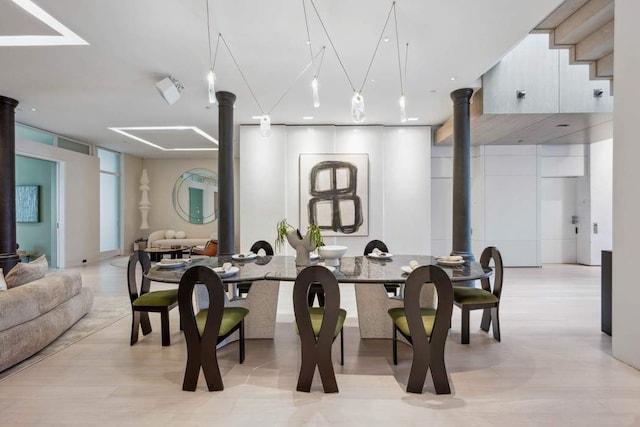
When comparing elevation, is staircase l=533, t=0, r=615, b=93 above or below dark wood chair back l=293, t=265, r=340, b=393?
above

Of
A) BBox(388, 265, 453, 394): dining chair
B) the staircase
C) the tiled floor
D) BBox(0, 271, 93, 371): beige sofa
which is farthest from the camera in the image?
the staircase

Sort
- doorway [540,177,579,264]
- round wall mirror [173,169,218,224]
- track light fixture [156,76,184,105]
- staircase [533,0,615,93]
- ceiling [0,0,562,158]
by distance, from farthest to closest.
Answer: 1. round wall mirror [173,169,218,224]
2. doorway [540,177,579,264]
3. track light fixture [156,76,184,105]
4. staircase [533,0,615,93]
5. ceiling [0,0,562,158]

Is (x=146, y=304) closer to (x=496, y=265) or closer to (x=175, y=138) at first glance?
(x=496, y=265)

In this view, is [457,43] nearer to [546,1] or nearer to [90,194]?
[546,1]

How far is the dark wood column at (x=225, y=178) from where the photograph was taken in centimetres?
462

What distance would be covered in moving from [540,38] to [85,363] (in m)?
6.66

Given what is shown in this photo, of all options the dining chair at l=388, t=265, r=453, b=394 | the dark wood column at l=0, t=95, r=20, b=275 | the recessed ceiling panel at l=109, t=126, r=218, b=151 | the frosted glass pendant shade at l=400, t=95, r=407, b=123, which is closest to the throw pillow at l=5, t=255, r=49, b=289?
the dark wood column at l=0, t=95, r=20, b=275

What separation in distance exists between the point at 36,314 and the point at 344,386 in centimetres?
270

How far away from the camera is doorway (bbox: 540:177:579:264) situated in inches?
299

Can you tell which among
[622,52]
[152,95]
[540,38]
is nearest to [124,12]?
[152,95]

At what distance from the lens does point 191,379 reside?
7.49 ft

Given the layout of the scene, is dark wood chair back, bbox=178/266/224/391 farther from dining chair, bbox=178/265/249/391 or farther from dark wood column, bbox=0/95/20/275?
dark wood column, bbox=0/95/20/275

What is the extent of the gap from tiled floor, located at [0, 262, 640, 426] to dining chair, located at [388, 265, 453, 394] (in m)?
0.10

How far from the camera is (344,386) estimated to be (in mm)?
2350
